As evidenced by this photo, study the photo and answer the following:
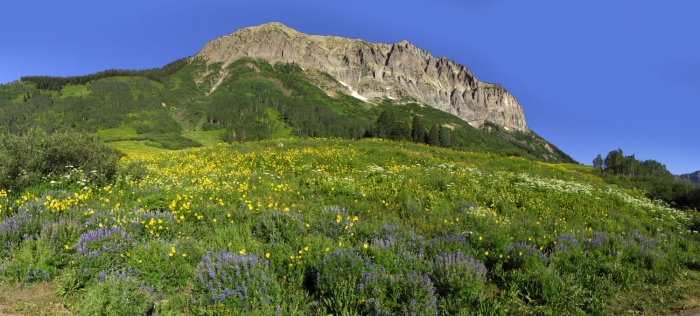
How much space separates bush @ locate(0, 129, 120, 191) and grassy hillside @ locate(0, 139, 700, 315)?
530mm

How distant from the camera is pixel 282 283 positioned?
17.5 ft

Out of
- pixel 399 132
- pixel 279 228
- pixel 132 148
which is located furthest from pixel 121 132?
pixel 279 228

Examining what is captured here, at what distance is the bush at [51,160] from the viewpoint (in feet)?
31.2

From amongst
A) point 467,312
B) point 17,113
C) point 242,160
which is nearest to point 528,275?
point 467,312

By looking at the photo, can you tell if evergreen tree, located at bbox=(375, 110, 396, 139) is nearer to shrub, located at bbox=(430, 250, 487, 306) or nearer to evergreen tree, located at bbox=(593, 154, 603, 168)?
shrub, located at bbox=(430, 250, 487, 306)

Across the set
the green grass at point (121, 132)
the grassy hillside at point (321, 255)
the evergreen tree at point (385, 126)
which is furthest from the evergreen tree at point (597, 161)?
the green grass at point (121, 132)

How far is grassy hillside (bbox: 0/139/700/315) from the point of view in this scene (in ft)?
15.6

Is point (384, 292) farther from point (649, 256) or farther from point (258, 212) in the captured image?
point (649, 256)

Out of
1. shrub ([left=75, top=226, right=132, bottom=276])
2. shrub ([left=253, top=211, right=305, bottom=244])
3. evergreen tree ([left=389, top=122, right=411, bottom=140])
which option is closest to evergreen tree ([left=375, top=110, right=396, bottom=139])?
evergreen tree ([left=389, top=122, right=411, bottom=140])

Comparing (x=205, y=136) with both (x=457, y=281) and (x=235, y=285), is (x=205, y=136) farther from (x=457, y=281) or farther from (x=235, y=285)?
(x=457, y=281)

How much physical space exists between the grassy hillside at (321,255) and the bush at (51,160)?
1.74 ft

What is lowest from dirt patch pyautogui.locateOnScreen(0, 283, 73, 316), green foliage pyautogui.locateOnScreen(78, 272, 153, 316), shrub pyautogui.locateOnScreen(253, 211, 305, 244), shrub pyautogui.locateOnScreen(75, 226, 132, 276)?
dirt patch pyautogui.locateOnScreen(0, 283, 73, 316)

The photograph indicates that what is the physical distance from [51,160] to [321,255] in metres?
11.2

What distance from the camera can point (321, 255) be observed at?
571cm
